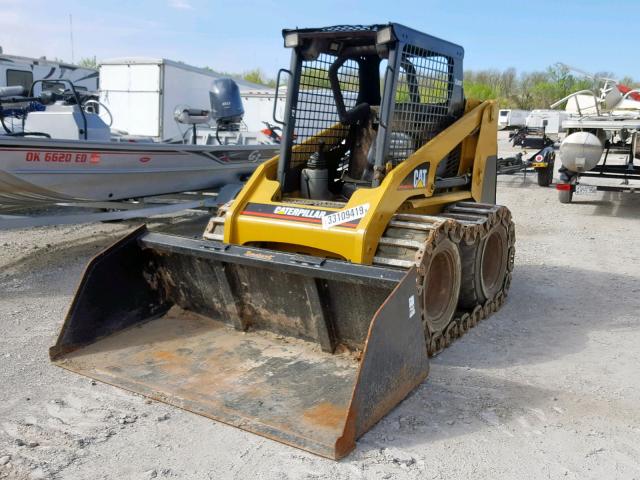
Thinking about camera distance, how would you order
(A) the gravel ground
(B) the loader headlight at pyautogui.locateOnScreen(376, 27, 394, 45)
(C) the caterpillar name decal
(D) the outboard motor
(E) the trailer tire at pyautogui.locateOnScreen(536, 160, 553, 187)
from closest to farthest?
(A) the gravel ground → (B) the loader headlight at pyautogui.locateOnScreen(376, 27, 394, 45) → (C) the caterpillar name decal → (D) the outboard motor → (E) the trailer tire at pyautogui.locateOnScreen(536, 160, 553, 187)

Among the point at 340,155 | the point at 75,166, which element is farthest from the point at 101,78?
the point at 340,155

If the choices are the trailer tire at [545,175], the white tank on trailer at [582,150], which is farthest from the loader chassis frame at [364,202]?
the trailer tire at [545,175]

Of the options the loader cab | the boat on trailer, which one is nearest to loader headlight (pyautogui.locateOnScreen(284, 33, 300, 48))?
the loader cab

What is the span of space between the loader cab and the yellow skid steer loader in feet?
0.05

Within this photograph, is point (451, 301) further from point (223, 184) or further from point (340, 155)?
point (223, 184)

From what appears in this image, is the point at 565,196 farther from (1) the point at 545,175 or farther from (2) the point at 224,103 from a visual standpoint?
(2) the point at 224,103

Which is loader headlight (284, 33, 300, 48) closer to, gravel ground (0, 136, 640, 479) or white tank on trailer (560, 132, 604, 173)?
gravel ground (0, 136, 640, 479)

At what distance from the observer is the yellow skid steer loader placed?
3633 millimetres

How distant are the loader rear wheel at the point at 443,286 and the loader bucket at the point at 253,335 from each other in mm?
621

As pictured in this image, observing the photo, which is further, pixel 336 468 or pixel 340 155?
pixel 340 155

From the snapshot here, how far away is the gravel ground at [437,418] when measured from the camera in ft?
10.1

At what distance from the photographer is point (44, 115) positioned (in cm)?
772

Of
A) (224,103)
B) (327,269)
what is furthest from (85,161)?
(327,269)

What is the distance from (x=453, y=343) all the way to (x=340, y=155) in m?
1.86
